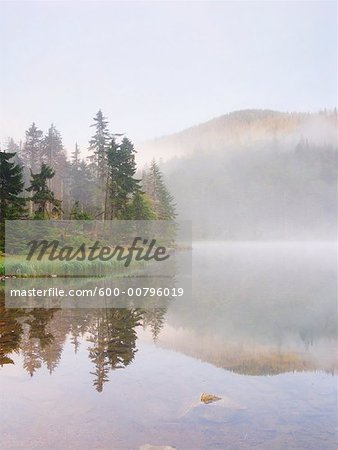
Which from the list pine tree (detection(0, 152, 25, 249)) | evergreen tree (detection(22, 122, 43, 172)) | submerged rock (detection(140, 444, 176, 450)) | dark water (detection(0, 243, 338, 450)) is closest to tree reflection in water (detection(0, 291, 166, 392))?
dark water (detection(0, 243, 338, 450))

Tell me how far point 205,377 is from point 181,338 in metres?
3.78

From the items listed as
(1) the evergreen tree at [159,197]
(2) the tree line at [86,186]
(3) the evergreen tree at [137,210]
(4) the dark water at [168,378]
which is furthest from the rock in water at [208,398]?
(1) the evergreen tree at [159,197]

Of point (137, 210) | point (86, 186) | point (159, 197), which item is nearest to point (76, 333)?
point (137, 210)

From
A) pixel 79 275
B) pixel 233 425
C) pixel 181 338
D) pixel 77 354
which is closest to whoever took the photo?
pixel 233 425

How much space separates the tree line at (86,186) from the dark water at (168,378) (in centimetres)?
2069

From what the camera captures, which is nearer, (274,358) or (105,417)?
(105,417)

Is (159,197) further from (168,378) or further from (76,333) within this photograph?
(168,378)

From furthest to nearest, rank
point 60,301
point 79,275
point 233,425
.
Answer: point 79,275, point 60,301, point 233,425

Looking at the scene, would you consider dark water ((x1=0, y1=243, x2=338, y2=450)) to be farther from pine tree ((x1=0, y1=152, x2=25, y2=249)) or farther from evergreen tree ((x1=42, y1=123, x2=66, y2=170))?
evergreen tree ((x1=42, y1=123, x2=66, y2=170))

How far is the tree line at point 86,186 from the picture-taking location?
117ft

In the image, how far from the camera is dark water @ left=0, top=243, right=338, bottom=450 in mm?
6758

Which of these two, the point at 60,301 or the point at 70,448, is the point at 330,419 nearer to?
the point at 70,448

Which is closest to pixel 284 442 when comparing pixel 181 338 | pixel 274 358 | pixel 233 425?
pixel 233 425

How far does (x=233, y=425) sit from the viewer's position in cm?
711
